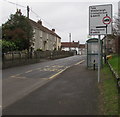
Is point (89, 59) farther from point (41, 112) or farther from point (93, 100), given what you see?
point (41, 112)

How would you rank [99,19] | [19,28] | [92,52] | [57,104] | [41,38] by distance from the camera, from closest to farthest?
1. [57,104]
2. [99,19]
3. [92,52]
4. [19,28]
5. [41,38]

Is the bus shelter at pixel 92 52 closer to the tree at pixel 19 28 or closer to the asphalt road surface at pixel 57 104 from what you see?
the asphalt road surface at pixel 57 104

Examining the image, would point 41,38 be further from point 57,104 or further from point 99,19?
point 57,104

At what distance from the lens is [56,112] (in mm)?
4656

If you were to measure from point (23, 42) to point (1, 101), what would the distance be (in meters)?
18.3

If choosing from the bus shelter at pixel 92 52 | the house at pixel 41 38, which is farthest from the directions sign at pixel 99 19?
the house at pixel 41 38

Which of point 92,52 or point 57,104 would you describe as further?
point 92,52

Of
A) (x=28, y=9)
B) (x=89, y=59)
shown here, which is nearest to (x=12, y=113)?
(x=89, y=59)

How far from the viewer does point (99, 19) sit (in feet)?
29.0

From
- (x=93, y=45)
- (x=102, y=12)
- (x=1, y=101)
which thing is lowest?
(x=1, y=101)

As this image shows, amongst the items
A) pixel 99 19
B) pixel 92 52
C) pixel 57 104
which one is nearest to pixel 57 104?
pixel 57 104

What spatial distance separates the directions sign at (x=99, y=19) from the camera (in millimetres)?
8648

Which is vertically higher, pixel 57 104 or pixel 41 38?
pixel 41 38

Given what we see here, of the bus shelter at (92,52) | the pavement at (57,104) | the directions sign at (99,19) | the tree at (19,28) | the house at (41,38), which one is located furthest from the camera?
the house at (41,38)
